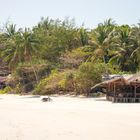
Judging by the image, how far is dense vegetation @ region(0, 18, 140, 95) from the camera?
44.6m

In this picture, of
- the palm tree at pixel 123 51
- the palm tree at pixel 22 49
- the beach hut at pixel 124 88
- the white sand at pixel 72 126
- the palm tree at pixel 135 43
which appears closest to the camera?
the white sand at pixel 72 126

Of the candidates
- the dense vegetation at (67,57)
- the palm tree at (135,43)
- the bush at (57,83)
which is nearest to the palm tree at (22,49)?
the dense vegetation at (67,57)

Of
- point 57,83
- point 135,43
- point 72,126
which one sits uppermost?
point 135,43

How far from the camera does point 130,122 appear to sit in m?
20.4

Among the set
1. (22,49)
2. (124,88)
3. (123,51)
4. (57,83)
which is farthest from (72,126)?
(22,49)

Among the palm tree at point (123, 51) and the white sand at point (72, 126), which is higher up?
the palm tree at point (123, 51)

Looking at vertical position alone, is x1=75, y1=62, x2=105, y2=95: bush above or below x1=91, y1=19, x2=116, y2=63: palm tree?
below

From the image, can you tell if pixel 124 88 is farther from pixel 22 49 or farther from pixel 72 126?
pixel 72 126

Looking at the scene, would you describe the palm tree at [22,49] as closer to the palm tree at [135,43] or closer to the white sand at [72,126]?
the palm tree at [135,43]

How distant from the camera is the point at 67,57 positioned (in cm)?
5094

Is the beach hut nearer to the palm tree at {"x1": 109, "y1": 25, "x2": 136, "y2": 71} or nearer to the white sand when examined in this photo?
the palm tree at {"x1": 109, "y1": 25, "x2": 136, "y2": 71}

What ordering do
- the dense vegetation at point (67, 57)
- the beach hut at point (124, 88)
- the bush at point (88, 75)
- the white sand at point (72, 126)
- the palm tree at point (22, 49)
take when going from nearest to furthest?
the white sand at point (72, 126) → the beach hut at point (124, 88) → the bush at point (88, 75) → the dense vegetation at point (67, 57) → the palm tree at point (22, 49)

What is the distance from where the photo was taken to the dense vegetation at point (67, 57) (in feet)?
146

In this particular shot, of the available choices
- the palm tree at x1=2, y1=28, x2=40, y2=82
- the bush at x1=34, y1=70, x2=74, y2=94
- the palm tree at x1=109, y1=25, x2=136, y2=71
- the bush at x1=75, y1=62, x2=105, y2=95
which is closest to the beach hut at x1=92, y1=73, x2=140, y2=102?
the bush at x1=75, y1=62, x2=105, y2=95
